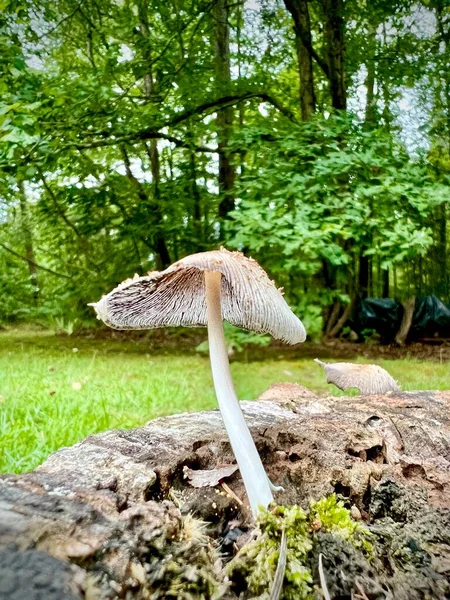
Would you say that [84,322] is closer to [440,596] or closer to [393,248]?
[393,248]

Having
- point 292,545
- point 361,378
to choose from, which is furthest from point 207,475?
point 361,378

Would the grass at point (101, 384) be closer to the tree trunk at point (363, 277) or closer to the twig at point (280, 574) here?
the twig at point (280, 574)

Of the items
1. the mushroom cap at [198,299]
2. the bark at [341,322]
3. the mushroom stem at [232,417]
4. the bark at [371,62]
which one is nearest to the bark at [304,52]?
the bark at [371,62]

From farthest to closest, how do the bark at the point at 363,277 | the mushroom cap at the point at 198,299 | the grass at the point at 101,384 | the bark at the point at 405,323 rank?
the bark at the point at 363,277
the bark at the point at 405,323
the grass at the point at 101,384
the mushroom cap at the point at 198,299

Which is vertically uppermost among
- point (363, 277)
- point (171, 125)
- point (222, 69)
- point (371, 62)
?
point (371, 62)

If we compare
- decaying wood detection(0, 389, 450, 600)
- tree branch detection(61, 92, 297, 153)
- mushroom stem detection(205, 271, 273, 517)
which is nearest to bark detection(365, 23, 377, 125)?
tree branch detection(61, 92, 297, 153)

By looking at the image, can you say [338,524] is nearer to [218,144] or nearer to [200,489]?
[200,489]
